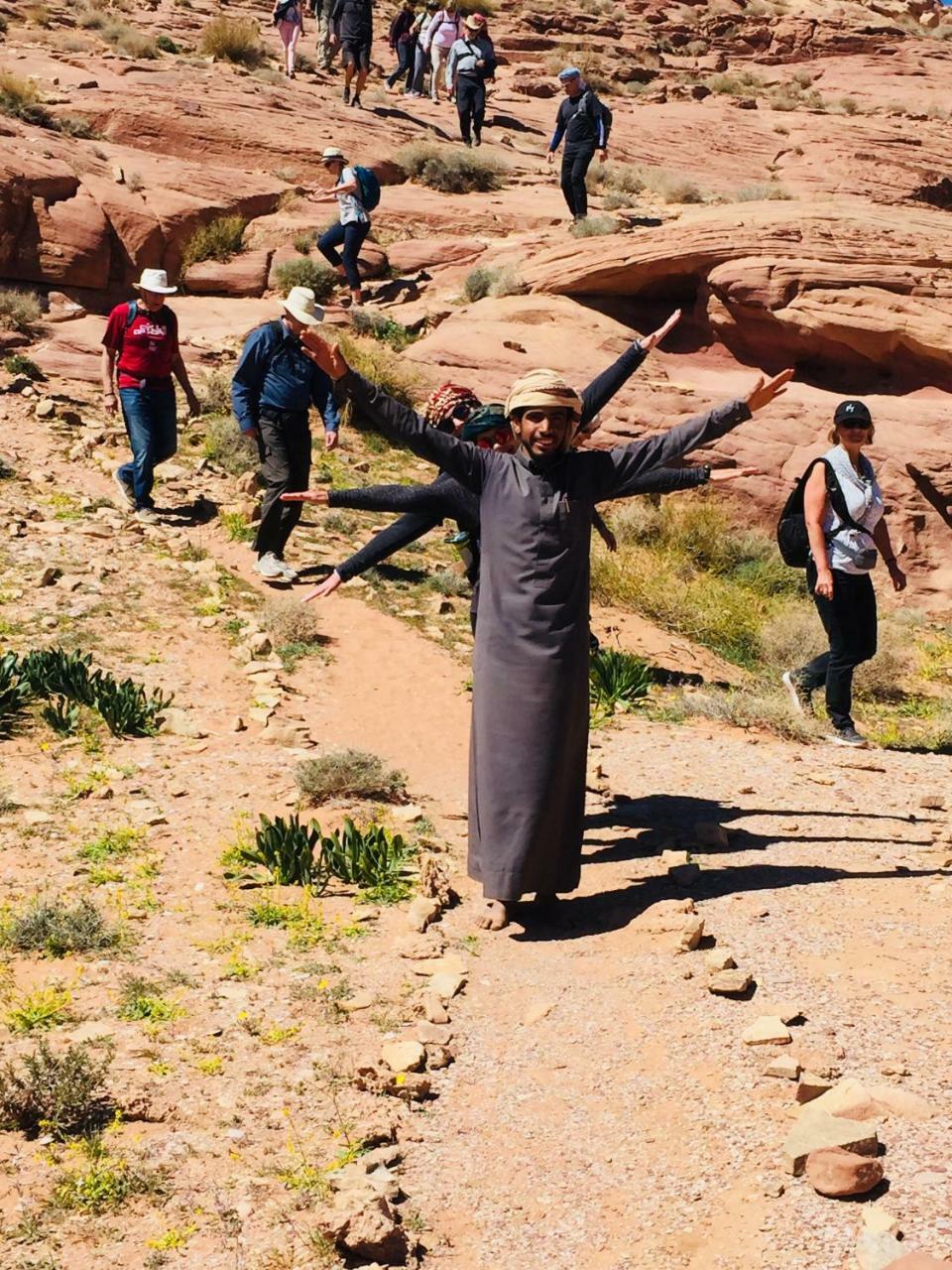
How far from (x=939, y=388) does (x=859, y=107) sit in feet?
69.3

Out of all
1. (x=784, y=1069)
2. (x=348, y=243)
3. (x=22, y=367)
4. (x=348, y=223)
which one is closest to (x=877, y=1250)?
(x=784, y=1069)

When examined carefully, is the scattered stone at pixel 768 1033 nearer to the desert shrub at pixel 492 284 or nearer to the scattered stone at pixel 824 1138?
the scattered stone at pixel 824 1138

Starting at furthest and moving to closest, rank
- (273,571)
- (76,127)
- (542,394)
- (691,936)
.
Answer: (76,127) < (273,571) < (542,394) < (691,936)

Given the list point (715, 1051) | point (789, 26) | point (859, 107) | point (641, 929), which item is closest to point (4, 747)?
point (641, 929)

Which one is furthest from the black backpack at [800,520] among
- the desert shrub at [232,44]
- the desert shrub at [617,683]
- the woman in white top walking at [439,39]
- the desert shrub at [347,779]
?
the woman in white top walking at [439,39]

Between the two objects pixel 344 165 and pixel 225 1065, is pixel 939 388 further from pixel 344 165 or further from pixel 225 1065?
pixel 225 1065

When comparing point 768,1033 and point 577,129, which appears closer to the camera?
point 768,1033

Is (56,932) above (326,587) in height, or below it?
below

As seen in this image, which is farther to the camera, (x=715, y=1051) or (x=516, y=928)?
(x=516, y=928)

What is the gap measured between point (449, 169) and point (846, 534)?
638 inches

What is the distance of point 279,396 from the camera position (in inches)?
394

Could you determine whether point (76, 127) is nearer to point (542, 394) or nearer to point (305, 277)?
point (305, 277)

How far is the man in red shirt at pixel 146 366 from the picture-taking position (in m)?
10.5

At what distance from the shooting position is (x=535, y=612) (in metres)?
5.21
